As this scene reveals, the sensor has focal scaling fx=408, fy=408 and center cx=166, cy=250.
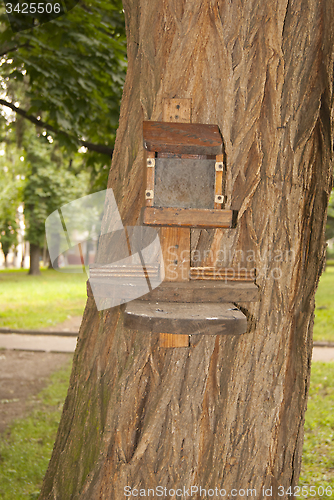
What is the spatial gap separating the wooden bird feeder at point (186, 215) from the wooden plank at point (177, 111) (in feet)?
0.69

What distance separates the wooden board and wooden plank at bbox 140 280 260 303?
9 centimetres

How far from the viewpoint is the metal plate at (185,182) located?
1.90 meters

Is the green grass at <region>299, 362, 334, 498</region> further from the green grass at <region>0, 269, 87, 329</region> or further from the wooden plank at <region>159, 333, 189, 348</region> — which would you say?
the green grass at <region>0, 269, 87, 329</region>

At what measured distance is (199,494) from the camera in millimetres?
2176

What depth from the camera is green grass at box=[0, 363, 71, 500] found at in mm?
3844

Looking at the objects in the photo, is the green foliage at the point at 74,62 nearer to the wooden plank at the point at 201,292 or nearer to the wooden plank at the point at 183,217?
the wooden plank at the point at 183,217

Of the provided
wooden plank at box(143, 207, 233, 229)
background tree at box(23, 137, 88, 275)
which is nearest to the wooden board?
wooden plank at box(143, 207, 233, 229)

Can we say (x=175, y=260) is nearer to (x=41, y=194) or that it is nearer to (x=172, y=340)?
(x=172, y=340)

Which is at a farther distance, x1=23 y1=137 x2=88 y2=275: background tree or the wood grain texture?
x1=23 y1=137 x2=88 y2=275: background tree

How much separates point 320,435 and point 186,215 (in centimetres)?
427

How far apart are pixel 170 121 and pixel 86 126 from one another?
16.3 ft

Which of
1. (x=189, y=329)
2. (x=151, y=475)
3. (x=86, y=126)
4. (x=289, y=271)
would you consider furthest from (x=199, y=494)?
(x=86, y=126)

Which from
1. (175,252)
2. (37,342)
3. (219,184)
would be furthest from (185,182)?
(37,342)

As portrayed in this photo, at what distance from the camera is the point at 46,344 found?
8.51m
